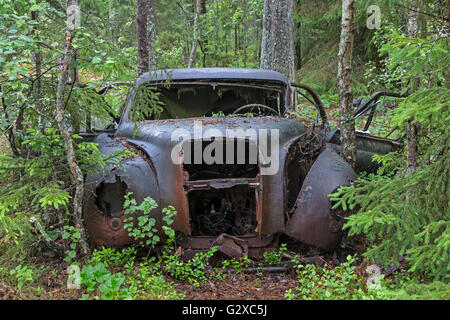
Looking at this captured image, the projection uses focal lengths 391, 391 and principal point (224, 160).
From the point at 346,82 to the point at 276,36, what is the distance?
3.81 meters

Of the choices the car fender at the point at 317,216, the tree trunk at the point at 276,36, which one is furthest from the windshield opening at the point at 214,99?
the tree trunk at the point at 276,36

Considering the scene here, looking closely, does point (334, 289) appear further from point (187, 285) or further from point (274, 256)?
point (187, 285)

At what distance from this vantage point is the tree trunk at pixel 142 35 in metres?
8.51

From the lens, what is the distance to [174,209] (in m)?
3.43

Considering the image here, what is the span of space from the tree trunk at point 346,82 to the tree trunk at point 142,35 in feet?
16.4

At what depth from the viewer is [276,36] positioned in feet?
26.6

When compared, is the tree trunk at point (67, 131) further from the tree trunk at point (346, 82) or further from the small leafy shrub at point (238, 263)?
the tree trunk at point (346, 82)

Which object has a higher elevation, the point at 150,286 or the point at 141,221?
the point at 141,221

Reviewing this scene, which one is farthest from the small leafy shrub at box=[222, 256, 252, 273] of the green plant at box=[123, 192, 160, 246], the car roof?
the car roof

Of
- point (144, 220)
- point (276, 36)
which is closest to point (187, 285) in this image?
point (144, 220)
